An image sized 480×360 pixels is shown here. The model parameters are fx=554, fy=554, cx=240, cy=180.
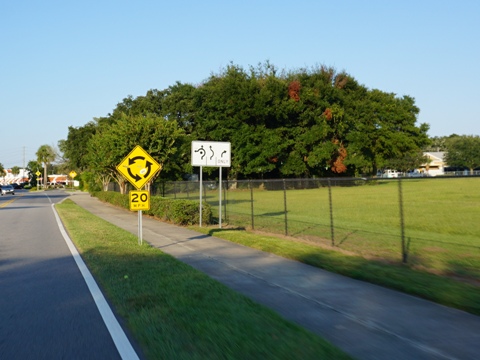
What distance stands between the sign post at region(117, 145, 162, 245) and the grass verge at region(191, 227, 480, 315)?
3.33 meters

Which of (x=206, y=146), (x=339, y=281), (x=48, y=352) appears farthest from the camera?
(x=206, y=146)

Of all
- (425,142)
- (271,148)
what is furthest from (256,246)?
(425,142)

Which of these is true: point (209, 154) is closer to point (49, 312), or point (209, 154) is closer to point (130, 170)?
point (130, 170)

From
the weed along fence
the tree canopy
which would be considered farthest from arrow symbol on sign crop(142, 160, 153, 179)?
the tree canopy

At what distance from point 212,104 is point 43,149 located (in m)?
81.3

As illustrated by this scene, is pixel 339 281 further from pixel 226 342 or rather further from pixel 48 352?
pixel 48 352

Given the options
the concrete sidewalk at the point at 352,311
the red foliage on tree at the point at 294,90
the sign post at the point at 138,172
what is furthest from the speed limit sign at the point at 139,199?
the red foliage on tree at the point at 294,90

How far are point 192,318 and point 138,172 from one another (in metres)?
9.16

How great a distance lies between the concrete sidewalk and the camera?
20.5 ft

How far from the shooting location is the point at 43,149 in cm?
13150

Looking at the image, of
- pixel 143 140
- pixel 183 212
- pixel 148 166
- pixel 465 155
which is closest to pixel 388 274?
pixel 148 166

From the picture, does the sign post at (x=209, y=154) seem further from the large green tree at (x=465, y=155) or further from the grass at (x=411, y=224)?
the large green tree at (x=465, y=155)

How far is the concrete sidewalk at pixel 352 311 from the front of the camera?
626 cm

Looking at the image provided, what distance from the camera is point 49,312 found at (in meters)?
8.12
